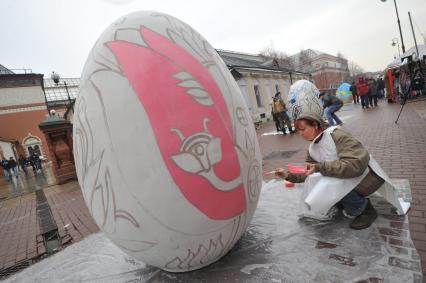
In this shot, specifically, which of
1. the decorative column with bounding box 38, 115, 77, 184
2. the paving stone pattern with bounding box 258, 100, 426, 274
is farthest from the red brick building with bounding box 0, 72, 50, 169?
the paving stone pattern with bounding box 258, 100, 426, 274

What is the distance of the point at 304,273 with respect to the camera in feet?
6.85

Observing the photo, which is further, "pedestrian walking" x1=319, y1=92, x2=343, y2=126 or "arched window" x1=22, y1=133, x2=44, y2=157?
"arched window" x1=22, y1=133, x2=44, y2=157

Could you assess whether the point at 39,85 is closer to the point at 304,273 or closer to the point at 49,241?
the point at 49,241

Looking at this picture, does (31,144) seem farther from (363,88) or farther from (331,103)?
(363,88)

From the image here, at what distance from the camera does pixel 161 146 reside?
191 centimetres

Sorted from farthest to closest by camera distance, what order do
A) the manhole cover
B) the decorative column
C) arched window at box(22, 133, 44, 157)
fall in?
arched window at box(22, 133, 44, 157)
the decorative column
the manhole cover

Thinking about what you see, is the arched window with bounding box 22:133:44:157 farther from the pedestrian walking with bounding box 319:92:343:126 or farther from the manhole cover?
the pedestrian walking with bounding box 319:92:343:126

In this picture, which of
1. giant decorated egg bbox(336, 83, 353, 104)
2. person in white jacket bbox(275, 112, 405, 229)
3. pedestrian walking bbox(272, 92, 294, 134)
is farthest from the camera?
giant decorated egg bbox(336, 83, 353, 104)

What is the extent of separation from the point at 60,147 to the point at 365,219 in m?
11.3

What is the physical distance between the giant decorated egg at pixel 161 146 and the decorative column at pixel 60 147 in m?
9.71

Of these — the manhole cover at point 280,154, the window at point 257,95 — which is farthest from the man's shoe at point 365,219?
the window at point 257,95

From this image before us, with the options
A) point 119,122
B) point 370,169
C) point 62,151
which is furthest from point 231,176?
point 62,151

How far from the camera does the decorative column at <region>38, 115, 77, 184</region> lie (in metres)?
10.5

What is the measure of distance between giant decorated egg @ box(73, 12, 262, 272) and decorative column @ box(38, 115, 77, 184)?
9710 millimetres
